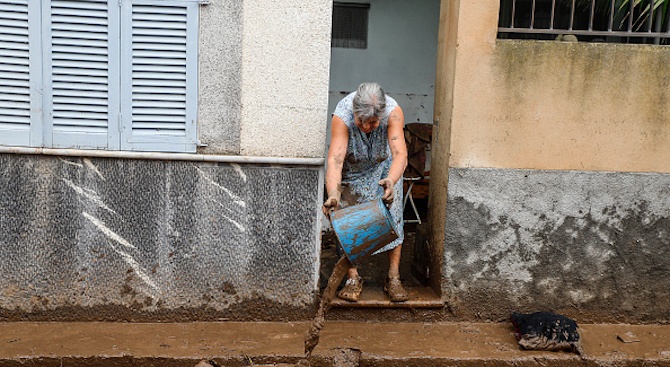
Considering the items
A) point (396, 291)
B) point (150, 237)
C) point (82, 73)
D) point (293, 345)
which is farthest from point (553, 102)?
point (82, 73)

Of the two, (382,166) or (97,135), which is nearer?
(97,135)

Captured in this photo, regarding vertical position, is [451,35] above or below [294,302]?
above

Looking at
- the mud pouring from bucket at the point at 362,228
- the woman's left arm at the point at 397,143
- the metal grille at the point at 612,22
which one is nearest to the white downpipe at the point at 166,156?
the woman's left arm at the point at 397,143

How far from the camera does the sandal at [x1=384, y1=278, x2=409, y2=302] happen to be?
5.01 m

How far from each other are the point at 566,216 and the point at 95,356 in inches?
133

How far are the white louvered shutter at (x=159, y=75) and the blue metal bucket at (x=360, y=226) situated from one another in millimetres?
1347

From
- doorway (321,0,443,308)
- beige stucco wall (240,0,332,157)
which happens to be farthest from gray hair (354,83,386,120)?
doorway (321,0,443,308)

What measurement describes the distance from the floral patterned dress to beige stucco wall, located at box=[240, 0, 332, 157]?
21 cm

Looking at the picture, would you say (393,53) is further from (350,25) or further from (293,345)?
(293,345)

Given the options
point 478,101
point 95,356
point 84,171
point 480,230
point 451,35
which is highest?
point 451,35

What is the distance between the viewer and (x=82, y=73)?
4.63m

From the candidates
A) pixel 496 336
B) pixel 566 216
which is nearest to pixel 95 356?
pixel 496 336

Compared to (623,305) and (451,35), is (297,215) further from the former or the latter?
(623,305)

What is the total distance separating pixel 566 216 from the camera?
5.02 metres
